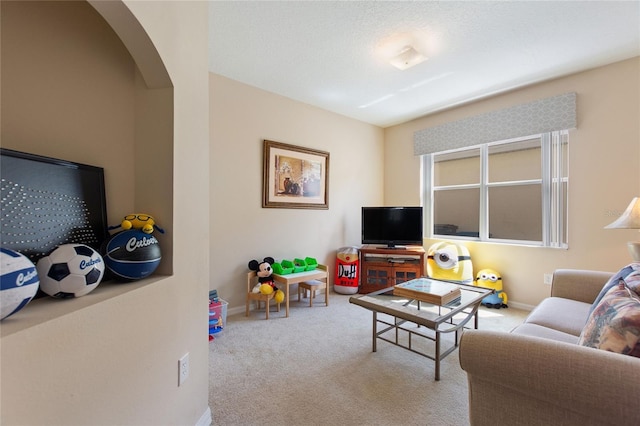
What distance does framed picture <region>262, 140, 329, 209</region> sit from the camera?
334cm

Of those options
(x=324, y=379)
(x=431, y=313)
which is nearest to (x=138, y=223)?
(x=324, y=379)

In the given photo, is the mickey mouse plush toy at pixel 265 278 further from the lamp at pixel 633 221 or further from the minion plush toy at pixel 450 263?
the lamp at pixel 633 221

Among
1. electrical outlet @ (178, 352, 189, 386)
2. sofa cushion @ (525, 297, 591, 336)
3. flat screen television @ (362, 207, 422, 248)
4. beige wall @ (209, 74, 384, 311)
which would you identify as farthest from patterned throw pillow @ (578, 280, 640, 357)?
beige wall @ (209, 74, 384, 311)

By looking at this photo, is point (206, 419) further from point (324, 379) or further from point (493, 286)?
point (493, 286)

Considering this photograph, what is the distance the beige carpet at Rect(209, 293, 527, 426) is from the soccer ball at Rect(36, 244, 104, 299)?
111 cm

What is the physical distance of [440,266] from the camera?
3.65m

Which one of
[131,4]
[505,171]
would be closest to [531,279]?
[505,171]

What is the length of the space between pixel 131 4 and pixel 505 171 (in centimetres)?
403

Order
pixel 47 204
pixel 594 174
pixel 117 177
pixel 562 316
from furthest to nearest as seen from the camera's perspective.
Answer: pixel 594 174 < pixel 562 316 < pixel 117 177 < pixel 47 204

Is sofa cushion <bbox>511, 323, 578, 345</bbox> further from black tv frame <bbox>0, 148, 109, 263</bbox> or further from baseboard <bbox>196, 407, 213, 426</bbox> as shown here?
black tv frame <bbox>0, 148, 109, 263</bbox>

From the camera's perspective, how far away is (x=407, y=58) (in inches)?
98.1

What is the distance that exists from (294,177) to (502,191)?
275 cm

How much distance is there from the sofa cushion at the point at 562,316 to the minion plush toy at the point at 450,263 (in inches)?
57.3

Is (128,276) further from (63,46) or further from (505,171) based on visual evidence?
(505,171)
